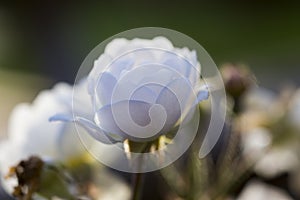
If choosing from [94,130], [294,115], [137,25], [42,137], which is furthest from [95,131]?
[137,25]

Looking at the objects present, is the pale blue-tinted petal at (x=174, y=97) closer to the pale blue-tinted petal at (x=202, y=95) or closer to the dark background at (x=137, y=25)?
the pale blue-tinted petal at (x=202, y=95)

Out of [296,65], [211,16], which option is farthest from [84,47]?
[296,65]

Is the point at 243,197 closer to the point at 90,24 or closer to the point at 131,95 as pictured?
the point at 131,95

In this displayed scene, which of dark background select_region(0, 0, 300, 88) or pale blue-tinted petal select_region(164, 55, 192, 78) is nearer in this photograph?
pale blue-tinted petal select_region(164, 55, 192, 78)

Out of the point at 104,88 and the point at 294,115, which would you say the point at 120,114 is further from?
the point at 294,115

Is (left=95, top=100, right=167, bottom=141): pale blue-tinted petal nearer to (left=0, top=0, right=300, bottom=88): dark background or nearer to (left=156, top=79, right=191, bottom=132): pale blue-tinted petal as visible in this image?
(left=156, top=79, right=191, bottom=132): pale blue-tinted petal

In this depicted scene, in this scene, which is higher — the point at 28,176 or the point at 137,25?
the point at 137,25

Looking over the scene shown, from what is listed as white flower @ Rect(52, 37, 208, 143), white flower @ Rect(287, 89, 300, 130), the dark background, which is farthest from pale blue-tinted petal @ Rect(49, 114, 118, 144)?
the dark background
